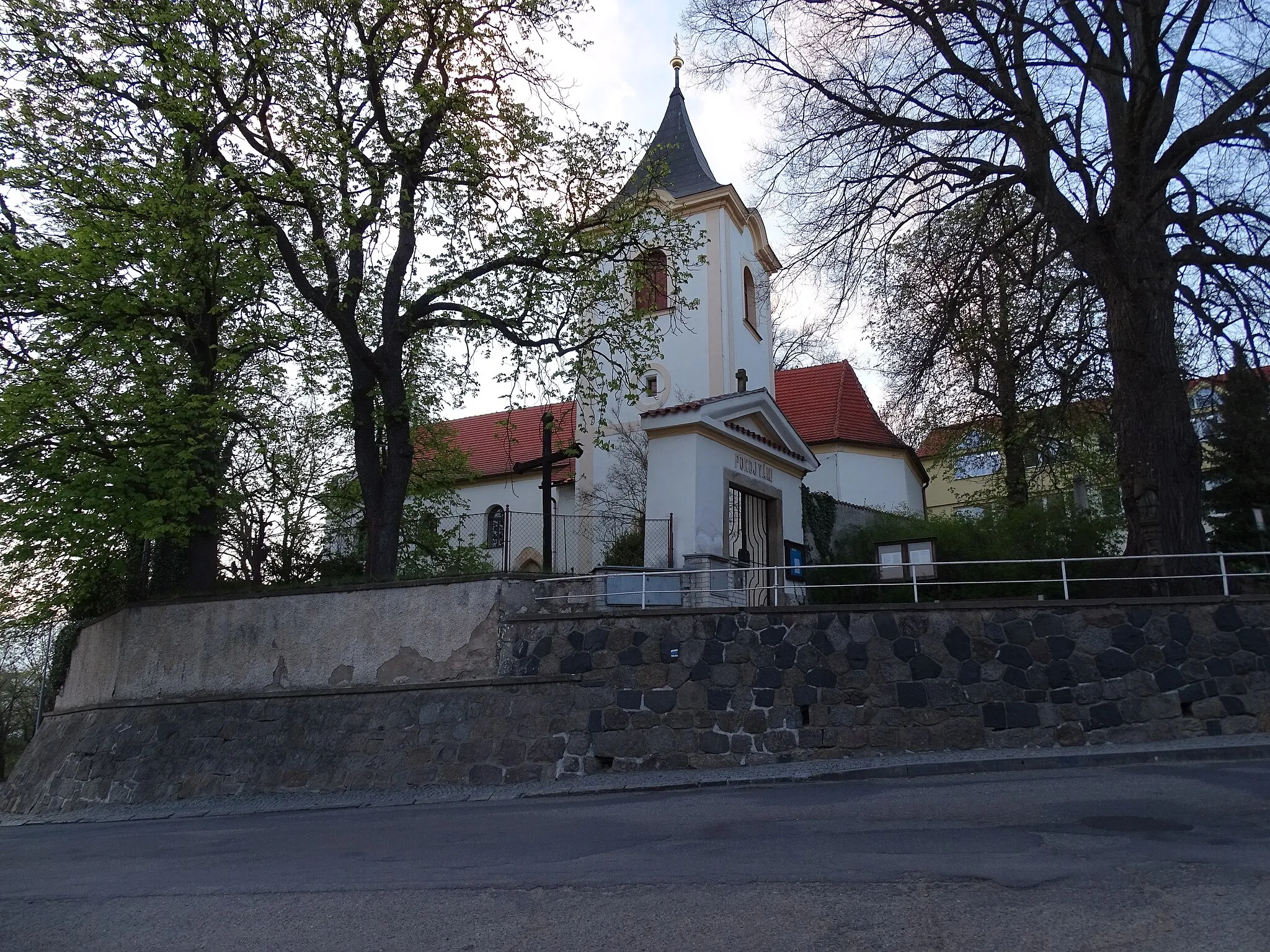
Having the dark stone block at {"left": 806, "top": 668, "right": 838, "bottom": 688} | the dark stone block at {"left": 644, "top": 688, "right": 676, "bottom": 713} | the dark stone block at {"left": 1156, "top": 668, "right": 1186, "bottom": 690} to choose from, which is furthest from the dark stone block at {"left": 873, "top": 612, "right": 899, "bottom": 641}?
the dark stone block at {"left": 1156, "top": 668, "right": 1186, "bottom": 690}

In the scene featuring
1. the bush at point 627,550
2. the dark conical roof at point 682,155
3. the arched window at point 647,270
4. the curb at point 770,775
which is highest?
the dark conical roof at point 682,155

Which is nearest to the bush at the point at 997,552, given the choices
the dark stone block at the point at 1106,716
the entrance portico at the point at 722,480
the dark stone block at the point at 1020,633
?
the entrance portico at the point at 722,480

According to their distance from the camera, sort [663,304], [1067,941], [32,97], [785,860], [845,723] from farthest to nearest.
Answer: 1. [663,304]
2. [32,97]
3. [845,723]
4. [785,860]
5. [1067,941]

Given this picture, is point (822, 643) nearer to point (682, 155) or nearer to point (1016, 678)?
point (1016, 678)

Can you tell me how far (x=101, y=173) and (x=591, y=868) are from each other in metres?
13.0

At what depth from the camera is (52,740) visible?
1777cm

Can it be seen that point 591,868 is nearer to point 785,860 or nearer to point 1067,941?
point 785,860

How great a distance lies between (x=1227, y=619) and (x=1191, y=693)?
3.57 feet

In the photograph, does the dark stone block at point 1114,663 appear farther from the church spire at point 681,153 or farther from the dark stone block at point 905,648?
the church spire at point 681,153

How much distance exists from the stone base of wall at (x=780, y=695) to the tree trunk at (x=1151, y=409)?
1.65m

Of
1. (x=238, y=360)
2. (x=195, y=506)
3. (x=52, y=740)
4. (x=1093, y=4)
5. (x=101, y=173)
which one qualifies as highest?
(x=1093, y=4)

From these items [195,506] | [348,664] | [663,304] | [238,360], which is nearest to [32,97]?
[238,360]

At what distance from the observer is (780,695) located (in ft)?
41.2

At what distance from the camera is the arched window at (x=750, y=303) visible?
26469 mm
